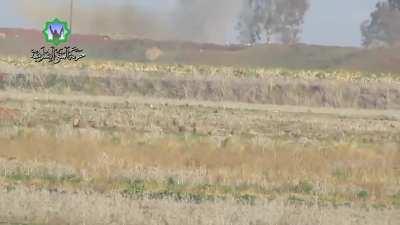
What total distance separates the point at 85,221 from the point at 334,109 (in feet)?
134

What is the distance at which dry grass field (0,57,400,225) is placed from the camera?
47.0 feet

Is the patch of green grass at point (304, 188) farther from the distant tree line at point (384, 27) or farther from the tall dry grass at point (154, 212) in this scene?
the distant tree line at point (384, 27)

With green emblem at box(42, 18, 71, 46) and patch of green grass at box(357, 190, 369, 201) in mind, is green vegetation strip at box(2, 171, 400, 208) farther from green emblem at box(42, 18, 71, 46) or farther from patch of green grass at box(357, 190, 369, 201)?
green emblem at box(42, 18, 71, 46)

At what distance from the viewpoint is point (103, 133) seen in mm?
27719

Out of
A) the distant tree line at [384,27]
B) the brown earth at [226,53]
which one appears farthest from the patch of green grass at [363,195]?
the distant tree line at [384,27]

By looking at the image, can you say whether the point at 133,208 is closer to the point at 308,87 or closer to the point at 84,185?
the point at 84,185

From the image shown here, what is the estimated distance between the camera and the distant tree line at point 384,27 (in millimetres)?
121562

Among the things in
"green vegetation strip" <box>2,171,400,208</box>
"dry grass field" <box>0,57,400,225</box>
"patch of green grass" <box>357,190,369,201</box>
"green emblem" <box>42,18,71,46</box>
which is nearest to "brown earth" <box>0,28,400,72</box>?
"green emblem" <box>42,18,71,46</box>

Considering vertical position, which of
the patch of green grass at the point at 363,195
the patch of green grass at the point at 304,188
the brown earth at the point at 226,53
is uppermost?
the brown earth at the point at 226,53

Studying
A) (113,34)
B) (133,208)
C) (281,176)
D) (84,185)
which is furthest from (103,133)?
(113,34)

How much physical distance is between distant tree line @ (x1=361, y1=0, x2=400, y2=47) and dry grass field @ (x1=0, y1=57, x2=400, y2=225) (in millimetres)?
73570

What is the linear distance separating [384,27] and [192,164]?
108m

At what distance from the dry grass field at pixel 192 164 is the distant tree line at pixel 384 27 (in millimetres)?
73570

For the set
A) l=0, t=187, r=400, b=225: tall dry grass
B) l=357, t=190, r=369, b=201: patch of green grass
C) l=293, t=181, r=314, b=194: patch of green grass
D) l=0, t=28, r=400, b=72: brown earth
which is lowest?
l=357, t=190, r=369, b=201: patch of green grass
